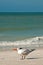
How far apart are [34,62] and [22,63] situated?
1.61 feet

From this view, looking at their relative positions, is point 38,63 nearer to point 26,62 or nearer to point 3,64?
point 26,62

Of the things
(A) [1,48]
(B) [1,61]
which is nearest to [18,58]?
(B) [1,61]

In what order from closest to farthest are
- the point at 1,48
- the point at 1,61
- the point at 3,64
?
the point at 3,64 < the point at 1,61 < the point at 1,48

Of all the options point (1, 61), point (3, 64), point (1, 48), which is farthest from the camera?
point (1, 48)

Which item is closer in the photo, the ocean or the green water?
the ocean

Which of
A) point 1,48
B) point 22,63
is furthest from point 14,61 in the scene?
point 1,48

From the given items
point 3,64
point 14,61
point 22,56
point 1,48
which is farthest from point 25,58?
point 1,48

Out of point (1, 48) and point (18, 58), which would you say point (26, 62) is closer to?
point (18, 58)

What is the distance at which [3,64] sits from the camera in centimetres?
966

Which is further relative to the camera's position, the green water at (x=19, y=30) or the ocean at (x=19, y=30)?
the green water at (x=19, y=30)

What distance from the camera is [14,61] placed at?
10.2 m

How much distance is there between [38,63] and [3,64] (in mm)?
1254

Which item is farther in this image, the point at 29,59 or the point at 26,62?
the point at 29,59

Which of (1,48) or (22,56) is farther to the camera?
(1,48)
